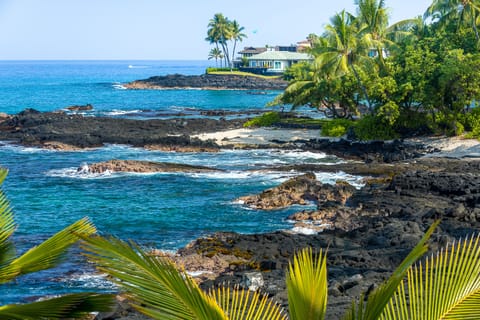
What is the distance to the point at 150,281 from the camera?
485cm

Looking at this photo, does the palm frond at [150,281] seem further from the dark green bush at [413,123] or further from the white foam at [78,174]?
the dark green bush at [413,123]

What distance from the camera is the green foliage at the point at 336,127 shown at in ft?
158

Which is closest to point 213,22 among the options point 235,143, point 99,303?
point 235,143

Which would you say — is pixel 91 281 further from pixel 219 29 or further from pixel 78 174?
pixel 219 29

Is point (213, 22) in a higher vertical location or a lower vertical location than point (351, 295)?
higher

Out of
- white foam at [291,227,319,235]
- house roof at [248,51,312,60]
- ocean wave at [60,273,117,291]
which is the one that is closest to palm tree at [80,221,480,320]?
ocean wave at [60,273,117,291]

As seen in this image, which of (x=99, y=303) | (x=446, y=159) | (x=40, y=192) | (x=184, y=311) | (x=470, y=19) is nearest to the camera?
(x=184, y=311)

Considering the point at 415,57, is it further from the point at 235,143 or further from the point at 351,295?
the point at 351,295

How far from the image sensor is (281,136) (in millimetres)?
50219

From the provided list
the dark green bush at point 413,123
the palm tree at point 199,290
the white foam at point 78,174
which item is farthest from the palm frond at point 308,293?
the dark green bush at point 413,123

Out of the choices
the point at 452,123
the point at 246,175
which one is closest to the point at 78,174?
the point at 246,175

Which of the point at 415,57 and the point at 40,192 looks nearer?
the point at 40,192

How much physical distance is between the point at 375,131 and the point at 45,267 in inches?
1563

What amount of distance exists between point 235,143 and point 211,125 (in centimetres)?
1027
